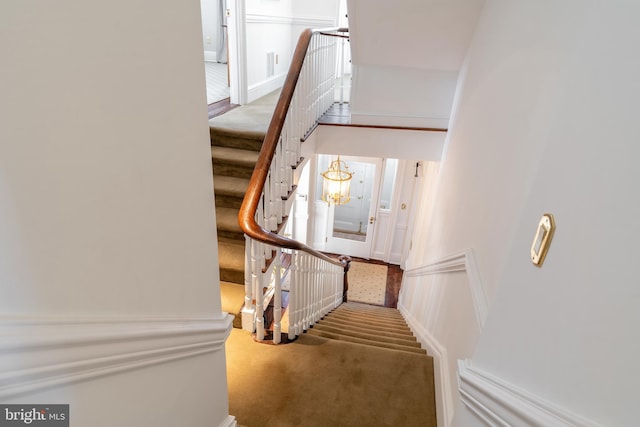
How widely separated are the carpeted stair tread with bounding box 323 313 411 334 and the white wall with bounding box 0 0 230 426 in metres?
2.64

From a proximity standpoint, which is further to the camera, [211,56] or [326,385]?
[211,56]

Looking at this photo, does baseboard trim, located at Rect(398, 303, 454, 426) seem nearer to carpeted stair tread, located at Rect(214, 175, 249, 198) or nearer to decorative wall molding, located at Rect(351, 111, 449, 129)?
carpeted stair tread, located at Rect(214, 175, 249, 198)

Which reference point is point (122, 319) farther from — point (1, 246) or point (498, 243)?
point (498, 243)

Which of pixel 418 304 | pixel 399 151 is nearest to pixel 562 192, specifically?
pixel 418 304

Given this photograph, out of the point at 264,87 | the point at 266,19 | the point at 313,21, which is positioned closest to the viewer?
the point at 266,19

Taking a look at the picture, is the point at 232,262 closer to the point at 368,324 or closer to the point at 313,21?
the point at 368,324

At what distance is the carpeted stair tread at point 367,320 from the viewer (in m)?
3.85

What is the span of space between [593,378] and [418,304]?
123 inches

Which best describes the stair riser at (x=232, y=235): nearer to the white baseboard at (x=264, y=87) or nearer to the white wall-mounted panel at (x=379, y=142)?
the white wall-mounted panel at (x=379, y=142)

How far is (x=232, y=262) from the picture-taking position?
2865mm

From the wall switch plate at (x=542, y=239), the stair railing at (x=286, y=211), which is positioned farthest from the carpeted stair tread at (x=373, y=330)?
the wall switch plate at (x=542, y=239)

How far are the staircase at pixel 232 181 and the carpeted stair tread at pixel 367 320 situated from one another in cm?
137

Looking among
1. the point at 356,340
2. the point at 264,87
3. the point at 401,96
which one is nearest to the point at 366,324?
the point at 356,340

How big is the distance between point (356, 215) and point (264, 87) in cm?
306
